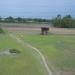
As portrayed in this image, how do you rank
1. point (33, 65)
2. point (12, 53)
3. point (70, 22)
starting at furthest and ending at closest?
point (70, 22), point (12, 53), point (33, 65)

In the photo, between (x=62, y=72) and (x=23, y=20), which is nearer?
(x=62, y=72)

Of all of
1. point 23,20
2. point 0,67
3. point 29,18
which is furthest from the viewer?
point 29,18

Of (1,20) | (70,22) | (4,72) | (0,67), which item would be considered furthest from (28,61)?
(1,20)

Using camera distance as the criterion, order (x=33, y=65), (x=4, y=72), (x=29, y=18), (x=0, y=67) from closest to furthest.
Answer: (x=4, y=72) → (x=0, y=67) → (x=33, y=65) → (x=29, y=18)

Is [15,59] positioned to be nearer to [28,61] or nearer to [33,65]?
[28,61]

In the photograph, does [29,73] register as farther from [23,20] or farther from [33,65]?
[23,20]

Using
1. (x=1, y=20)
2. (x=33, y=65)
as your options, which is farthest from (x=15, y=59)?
(x=1, y=20)

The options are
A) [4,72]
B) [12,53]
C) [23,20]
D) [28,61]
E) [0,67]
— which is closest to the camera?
[4,72]

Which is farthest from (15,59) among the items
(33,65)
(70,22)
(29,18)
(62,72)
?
(29,18)

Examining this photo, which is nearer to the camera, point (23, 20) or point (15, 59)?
point (15, 59)
